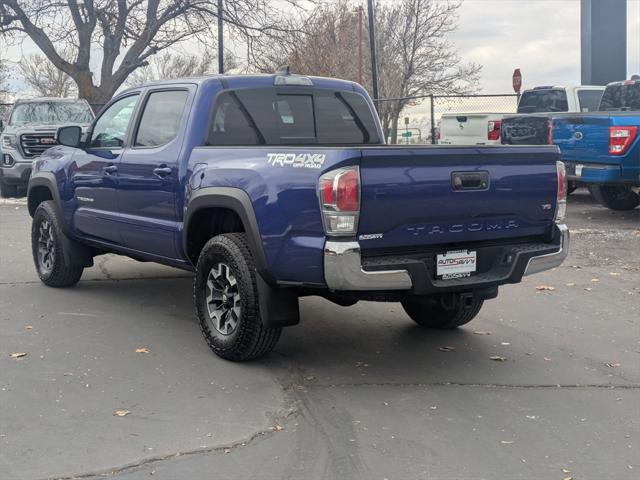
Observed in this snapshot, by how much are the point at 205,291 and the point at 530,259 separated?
222cm

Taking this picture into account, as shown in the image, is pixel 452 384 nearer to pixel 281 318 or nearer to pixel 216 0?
pixel 281 318

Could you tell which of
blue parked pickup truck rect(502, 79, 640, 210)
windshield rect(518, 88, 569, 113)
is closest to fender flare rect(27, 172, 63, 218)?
blue parked pickup truck rect(502, 79, 640, 210)

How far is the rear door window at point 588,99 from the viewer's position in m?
16.1

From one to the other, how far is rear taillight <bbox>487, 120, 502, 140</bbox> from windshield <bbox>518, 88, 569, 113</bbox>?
0.68 metres

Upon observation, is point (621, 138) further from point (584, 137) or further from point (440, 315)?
point (440, 315)

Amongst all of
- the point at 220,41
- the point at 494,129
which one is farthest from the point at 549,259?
the point at 220,41

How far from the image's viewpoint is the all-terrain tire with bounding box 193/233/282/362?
4.89 metres

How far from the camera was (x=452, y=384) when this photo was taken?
16.1 feet

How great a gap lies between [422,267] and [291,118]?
6.51 feet

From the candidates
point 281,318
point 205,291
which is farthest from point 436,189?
point 205,291

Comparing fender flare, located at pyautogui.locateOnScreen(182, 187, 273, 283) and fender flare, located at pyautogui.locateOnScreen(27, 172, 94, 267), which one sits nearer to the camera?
fender flare, located at pyautogui.locateOnScreen(182, 187, 273, 283)

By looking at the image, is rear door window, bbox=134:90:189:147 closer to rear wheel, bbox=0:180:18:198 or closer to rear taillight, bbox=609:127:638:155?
rear taillight, bbox=609:127:638:155

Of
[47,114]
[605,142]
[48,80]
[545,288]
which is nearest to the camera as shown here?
[545,288]

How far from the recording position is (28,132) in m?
15.8
